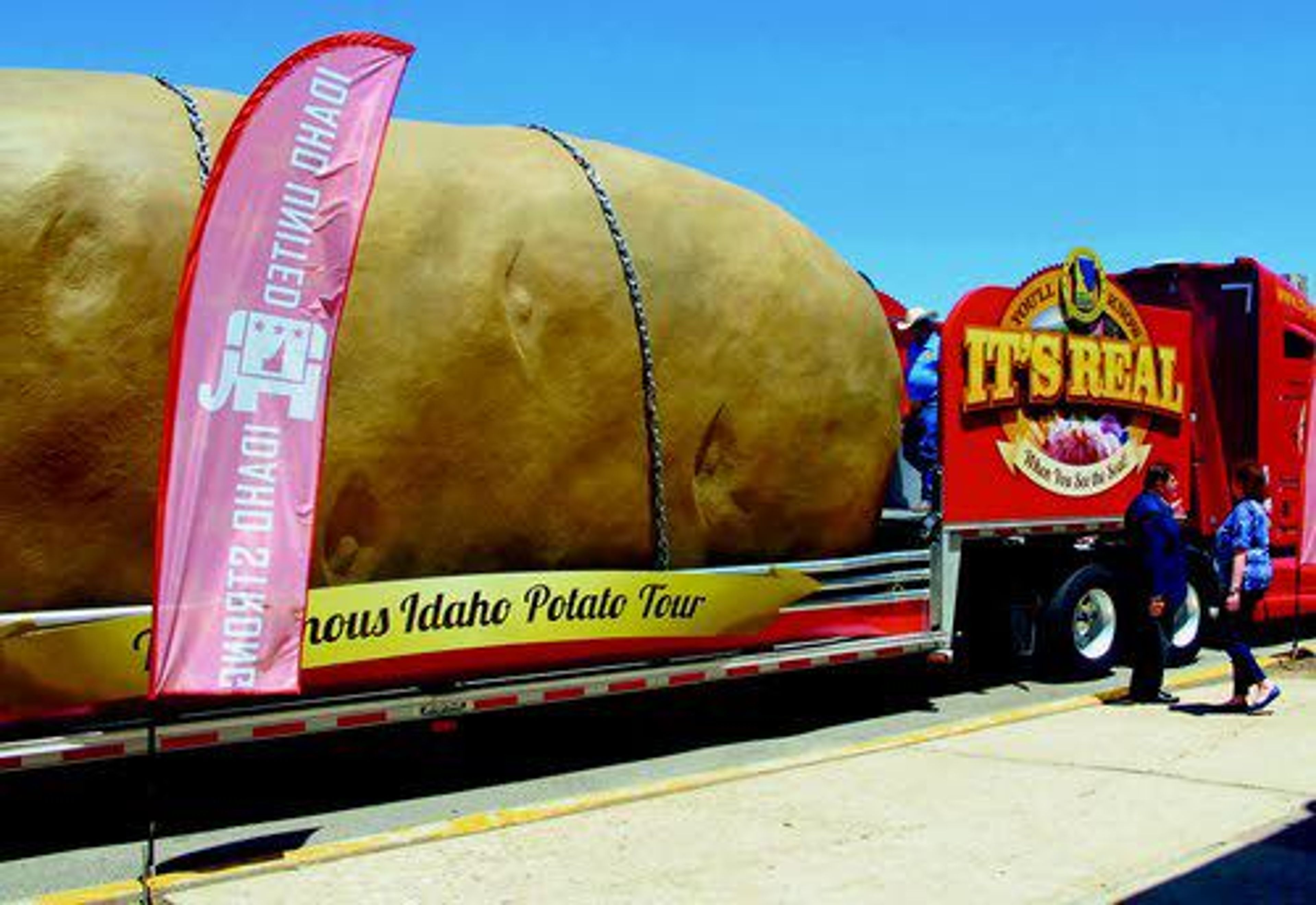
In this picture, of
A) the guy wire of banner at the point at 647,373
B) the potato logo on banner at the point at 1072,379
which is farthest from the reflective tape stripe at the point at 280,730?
the potato logo on banner at the point at 1072,379

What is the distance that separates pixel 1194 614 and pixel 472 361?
24.3 feet

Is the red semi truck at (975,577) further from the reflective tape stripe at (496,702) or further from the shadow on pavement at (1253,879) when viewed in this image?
the shadow on pavement at (1253,879)

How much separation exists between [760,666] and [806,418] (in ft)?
4.97

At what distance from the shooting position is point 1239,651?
9.38 m

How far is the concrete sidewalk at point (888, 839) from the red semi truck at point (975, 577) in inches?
28.6

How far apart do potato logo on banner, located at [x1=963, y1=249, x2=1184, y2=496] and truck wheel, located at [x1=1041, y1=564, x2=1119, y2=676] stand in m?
0.69

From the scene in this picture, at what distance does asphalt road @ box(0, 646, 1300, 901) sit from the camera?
21.3ft

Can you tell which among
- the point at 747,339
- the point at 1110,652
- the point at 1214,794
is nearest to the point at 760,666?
the point at 747,339

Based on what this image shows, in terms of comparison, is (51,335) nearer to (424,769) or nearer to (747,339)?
(424,769)

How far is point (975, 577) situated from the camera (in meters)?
10.7

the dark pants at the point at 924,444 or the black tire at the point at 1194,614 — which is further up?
the dark pants at the point at 924,444

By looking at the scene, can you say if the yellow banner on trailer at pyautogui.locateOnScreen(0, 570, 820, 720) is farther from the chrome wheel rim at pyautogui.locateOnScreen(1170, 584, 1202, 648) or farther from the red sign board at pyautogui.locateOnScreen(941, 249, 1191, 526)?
the chrome wheel rim at pyautogui.locateOnScreen(1170, 584, 1202, 648)

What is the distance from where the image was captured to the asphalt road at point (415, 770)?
6.50 metres

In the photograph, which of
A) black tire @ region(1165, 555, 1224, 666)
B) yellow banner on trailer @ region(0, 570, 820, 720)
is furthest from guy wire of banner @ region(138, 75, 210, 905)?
black tire @ region(1165, 555, 1224, 666)
